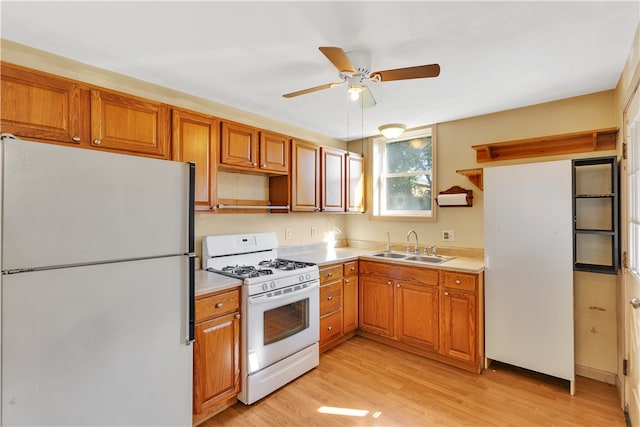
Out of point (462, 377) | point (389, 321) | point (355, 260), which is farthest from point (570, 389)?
point (355, 260)

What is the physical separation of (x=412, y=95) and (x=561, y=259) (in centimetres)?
174

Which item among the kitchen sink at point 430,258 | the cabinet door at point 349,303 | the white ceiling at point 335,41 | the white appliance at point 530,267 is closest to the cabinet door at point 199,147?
the white ceiling at point 335,41

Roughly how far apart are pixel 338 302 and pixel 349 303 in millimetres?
190

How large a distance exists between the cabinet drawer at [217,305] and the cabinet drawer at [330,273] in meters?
0.96

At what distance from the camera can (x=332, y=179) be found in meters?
3.59

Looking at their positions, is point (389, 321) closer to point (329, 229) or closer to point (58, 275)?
point (329, 229)

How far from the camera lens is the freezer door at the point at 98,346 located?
1269mm

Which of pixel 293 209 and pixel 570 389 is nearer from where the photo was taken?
pixel 570 389

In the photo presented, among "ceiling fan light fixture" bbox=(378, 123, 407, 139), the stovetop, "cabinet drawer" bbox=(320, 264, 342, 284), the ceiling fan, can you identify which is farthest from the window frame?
the ceiling fan

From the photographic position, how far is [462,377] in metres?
2.62

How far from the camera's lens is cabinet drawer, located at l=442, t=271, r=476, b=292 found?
267 centimetres

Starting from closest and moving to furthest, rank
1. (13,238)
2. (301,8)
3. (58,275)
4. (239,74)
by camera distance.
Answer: (13,238)
(58,275)
(301,8)
(239,74)

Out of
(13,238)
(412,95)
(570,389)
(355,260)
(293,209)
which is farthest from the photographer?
(355,260)

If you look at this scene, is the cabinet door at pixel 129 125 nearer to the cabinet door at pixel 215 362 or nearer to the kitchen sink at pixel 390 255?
the cabinet door at pixel 215 362
